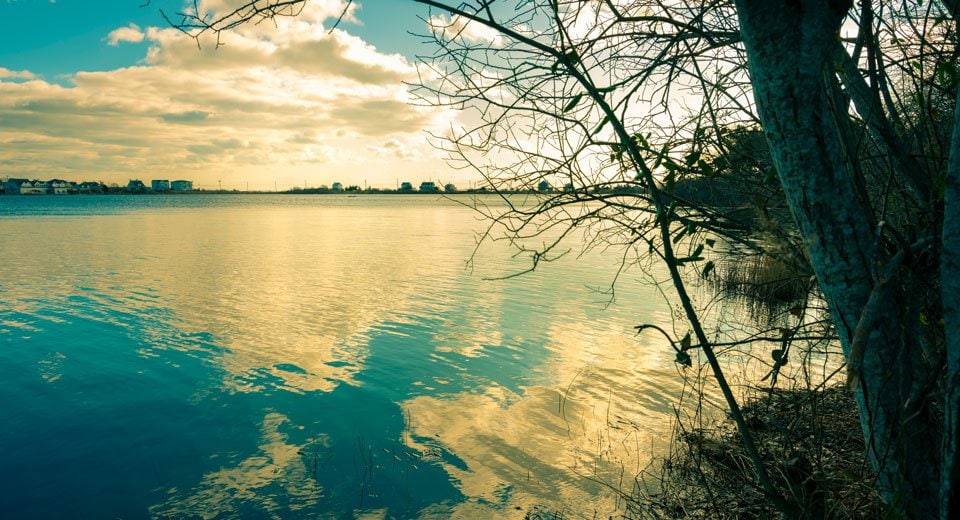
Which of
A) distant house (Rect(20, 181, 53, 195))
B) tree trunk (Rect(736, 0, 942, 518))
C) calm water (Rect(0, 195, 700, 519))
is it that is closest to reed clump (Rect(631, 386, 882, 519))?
calm water (Rect(0, 195, 700, 519))

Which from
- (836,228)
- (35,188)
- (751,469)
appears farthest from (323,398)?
(35,188)

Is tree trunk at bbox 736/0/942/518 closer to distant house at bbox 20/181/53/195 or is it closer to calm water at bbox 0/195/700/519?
calm water at bbox 0/195/700/519

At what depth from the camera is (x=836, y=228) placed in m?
2.11

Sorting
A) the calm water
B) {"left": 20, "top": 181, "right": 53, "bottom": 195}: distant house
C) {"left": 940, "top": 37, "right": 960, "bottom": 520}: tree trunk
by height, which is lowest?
the calm water

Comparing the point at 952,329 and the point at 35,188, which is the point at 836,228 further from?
the point at 35,188

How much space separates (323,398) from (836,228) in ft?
27.8

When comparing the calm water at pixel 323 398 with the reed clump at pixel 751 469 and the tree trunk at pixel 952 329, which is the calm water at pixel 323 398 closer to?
the reed clump at pixel 751 469

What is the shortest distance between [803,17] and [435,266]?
→ 72.1 feet

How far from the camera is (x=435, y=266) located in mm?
23812

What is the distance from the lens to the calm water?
6516mm

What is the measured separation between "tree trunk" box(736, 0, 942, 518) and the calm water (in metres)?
4.26

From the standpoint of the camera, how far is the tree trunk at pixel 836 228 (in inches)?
81.8

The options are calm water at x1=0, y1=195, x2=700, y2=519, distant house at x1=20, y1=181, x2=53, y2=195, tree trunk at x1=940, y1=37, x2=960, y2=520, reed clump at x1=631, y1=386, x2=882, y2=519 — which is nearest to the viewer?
tree trunk at x1=940, y1=37, x2=960, y2=520

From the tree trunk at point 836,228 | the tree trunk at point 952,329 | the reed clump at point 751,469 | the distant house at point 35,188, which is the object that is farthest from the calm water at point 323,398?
the distant house at point 35,188
